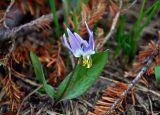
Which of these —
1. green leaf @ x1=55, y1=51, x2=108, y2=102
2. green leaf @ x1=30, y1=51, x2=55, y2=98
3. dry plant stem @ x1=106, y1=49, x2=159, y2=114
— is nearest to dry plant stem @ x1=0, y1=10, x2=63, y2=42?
green leaf @ x1=30, y1=51, x2=55, y2=98

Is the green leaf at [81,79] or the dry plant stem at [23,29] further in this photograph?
the dry plant stem at [23,29]

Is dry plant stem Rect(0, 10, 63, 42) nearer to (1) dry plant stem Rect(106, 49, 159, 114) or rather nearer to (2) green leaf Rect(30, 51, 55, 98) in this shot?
(2) green leaf Rect(30, 51, 55, 98)

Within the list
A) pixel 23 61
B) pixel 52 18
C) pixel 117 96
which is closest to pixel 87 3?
pixel 52 18

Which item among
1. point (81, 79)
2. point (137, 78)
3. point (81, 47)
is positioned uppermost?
point (81, 47)

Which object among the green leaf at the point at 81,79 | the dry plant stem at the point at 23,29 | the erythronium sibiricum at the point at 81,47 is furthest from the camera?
the dry plant stem at the point at 23,29

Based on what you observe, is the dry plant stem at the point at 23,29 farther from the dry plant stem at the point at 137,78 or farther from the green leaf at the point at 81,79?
the dry plant stem at the point at 137,78

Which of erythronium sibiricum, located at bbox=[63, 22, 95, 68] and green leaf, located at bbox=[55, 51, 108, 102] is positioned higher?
erythronium sibiricum, located at bbox=[63, 22, 95, 68]

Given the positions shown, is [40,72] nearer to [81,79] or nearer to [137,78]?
[81,79]

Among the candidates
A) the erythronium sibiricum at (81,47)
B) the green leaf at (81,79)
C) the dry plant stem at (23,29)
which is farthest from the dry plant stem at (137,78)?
the dry plant stem at (23,29)

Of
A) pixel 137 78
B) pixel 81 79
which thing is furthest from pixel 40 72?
pixel 137 78
